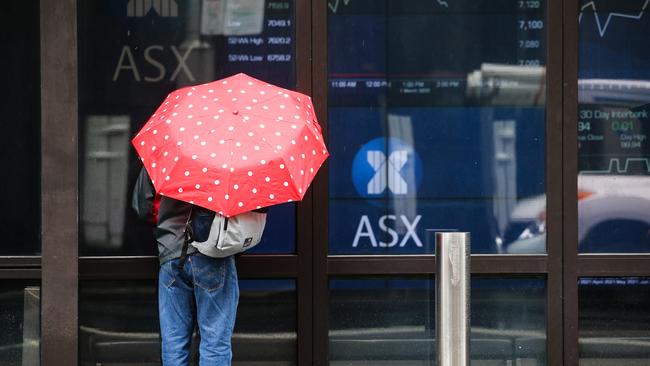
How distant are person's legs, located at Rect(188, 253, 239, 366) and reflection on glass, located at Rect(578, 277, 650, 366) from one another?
6.70 ft

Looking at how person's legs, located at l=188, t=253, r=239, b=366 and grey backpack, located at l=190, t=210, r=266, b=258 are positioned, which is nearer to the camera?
grey backpack, located at l=190, t=210, r=266, b=258

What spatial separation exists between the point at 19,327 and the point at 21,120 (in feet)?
3.66

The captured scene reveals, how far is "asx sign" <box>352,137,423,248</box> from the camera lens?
574cm

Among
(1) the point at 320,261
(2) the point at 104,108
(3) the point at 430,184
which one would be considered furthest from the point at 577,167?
(2) the point at 104,108

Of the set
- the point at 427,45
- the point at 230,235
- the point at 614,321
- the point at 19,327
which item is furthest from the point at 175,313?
the point at 614,321

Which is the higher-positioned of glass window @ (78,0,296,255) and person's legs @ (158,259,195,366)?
glass window @ (78,0,296,255)

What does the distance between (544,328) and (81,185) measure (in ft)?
8.67

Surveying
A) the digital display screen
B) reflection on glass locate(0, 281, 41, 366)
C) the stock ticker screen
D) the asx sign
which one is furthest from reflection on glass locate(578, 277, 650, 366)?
reflection on glass locate(0, 281, 41, 366)

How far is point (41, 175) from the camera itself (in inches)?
213

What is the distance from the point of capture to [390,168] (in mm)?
5758

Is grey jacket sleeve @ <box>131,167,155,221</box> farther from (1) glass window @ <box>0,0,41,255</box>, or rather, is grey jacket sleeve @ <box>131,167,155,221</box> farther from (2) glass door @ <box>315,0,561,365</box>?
(2) glass door @ <box>315,0,561,365</box>

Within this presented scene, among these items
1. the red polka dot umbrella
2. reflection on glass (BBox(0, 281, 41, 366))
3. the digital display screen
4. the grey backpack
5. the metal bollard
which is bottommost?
reflection on glass (BBox(0, 281, 41, 366))

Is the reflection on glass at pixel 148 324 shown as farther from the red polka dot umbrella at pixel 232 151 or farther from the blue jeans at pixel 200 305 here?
the red polka dot umbrella at pixel 232 151

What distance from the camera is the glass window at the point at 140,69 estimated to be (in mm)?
5629
